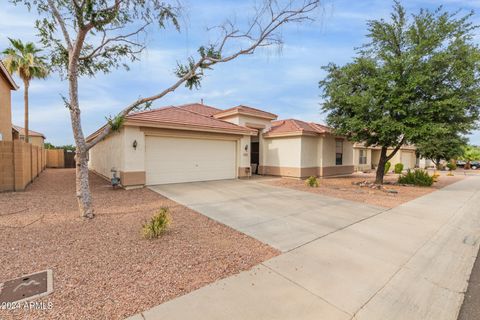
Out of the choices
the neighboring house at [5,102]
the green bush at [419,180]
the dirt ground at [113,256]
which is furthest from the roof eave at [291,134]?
the neighboring house at [5,102]

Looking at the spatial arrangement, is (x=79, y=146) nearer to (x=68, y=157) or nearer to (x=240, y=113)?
(x=240, y=113)

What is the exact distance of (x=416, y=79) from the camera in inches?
393

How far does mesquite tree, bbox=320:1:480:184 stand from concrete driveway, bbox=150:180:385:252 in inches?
230

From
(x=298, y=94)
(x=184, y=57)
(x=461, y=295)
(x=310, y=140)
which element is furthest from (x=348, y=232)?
(x=298, y=94)

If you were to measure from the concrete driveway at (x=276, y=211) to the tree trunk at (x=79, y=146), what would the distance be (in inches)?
107

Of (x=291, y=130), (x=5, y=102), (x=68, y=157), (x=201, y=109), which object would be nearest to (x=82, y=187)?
(x=5, y=102)

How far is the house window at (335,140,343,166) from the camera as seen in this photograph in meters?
16.9

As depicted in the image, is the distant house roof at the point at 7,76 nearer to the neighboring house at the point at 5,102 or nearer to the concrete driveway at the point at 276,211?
the neighboring house at the point at 5,102

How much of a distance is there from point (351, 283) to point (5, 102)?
1719 cm

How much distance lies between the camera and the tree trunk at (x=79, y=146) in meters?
5.23

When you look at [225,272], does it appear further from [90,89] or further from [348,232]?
[90,89]

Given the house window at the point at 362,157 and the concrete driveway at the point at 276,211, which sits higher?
the house window at the point at 362,157

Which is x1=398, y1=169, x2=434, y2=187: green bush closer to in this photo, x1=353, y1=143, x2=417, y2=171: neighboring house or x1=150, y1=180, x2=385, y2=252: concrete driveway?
x1=353, y1=143, x2=417, y2=171: neighboring house

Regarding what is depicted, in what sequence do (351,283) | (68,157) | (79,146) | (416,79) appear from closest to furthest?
(351,283) → (79,146) → (416,79) → (68,157)
